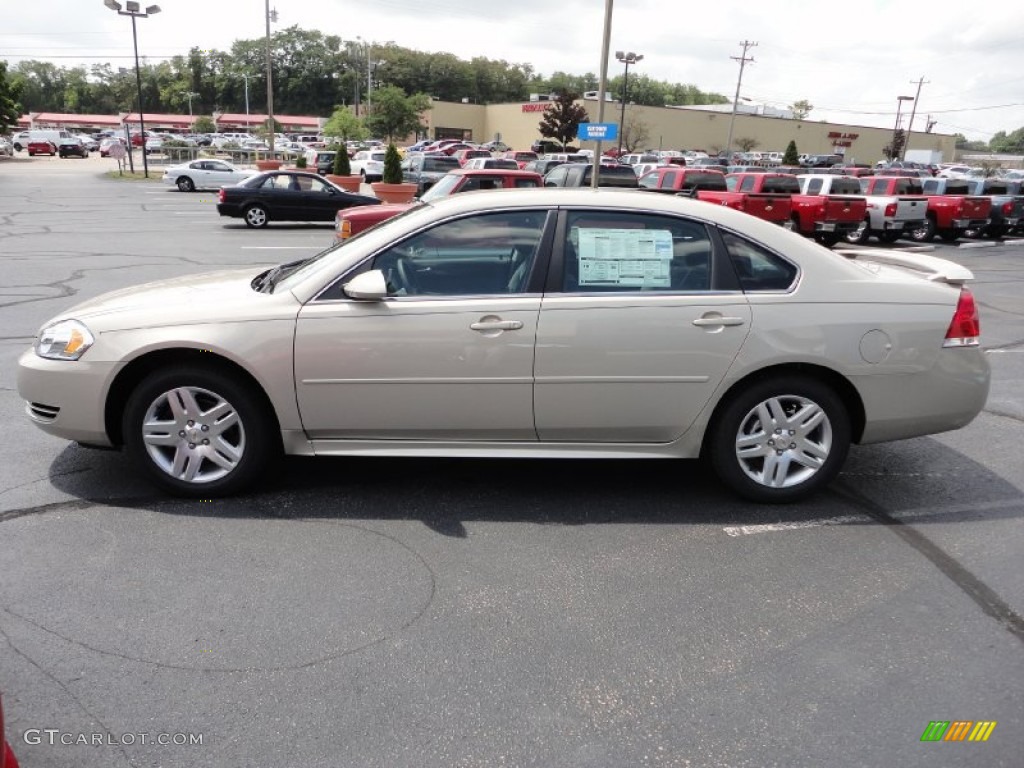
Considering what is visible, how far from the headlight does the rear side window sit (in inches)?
133

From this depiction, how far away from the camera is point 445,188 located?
13.5 m

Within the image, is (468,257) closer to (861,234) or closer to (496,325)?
(496,325)

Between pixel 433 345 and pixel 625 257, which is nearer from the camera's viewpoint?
pixel 433 345

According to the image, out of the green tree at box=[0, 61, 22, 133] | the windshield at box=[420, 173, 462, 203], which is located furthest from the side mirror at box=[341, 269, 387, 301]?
the green tree at box=[0, 61, 22, 133]

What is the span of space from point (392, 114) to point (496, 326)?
6195 centimetres

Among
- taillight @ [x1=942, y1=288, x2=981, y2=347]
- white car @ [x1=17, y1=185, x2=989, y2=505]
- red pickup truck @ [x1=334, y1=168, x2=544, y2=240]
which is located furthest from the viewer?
red pickup truck @ [x1=334, y1=168, x2=544, y2=240]

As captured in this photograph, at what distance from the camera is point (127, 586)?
3344mm

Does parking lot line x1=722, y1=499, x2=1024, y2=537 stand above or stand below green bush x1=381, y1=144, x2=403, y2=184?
below

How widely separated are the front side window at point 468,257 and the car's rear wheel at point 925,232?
61.8ft

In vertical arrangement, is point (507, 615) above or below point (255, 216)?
above

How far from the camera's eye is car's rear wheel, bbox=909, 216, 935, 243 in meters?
20.2

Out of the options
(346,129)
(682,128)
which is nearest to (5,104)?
(346,129)

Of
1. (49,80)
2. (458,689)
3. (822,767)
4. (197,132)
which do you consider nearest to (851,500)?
(822,767)

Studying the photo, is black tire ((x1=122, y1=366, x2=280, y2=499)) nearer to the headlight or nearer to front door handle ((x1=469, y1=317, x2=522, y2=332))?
the headlight
